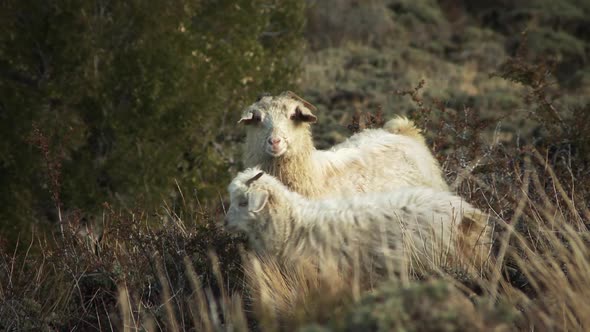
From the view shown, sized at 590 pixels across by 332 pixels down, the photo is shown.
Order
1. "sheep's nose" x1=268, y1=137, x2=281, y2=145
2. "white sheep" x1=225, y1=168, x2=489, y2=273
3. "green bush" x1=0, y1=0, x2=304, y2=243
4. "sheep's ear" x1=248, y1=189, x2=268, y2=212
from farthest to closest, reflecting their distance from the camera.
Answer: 1. "green bush" x1=0, y1=0, x2=304, y2=243
2. "sheep's nose" x1=268, y1=137, x2=281, y2=145
3. "sheep's ear" x1=248, y1=189, x2=268, y2=212
4. "white sheep" x1=225, y1=168, x2=489, y2=273

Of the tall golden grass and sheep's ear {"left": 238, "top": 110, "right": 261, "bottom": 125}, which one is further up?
sheep's ear {"left": 238, "top": 110, "right": 261, "bottom": 125}

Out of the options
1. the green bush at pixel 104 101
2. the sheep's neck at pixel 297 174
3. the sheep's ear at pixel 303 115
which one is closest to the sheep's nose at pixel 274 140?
the sheep's neck at pixel 297 174

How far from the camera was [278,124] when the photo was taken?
6.67 meters

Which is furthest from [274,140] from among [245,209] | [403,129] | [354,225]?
[403,129]

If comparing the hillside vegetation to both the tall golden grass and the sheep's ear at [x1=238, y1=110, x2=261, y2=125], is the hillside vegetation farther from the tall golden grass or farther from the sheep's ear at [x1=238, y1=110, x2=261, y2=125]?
the sheep's ear at [x1=238, y1=110, x2=261, y2=125]

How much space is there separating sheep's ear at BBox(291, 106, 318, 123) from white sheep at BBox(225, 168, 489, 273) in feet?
4.44

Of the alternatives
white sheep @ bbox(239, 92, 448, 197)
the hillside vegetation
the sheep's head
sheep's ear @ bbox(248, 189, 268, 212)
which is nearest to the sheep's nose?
white sheep @ bbox(239, 92, 448, 197)

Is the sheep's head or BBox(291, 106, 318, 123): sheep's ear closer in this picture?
the sheep's head

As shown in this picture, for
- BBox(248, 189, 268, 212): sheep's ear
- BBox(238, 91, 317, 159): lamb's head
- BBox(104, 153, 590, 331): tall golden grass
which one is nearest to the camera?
BBox(104, 153, 590, 331): tall golden grass

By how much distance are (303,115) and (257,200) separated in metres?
1.73

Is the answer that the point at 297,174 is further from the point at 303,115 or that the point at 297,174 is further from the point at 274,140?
the point at 303,115

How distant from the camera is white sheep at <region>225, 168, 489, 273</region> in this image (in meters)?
5.04

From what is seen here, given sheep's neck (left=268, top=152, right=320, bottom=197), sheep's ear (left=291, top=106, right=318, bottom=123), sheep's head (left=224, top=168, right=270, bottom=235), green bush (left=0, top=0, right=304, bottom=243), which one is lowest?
green bush (left=0, top=0, right=304, bottom=243)

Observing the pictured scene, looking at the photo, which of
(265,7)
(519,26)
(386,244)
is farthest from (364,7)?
(386,244)
